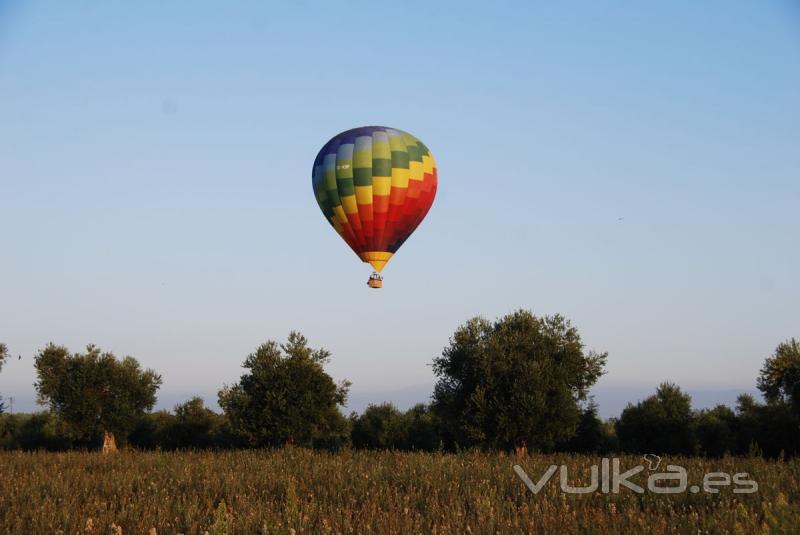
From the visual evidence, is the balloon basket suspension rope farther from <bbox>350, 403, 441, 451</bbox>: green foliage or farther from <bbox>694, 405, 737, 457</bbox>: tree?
<bbox>694, 405, 737, 457</bbox>: tree

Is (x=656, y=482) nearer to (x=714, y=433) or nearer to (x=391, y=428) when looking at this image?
(x=714, y=433)

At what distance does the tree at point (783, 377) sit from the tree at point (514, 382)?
35.7 ft

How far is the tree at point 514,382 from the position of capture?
44.6 m

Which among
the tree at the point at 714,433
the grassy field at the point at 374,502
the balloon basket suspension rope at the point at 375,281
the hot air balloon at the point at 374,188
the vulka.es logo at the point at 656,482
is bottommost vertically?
the grassy field at the point at 374,502

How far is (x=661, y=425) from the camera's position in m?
54.5

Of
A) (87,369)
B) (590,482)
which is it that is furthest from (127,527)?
(87,369)

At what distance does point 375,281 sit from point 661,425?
22084 millimetres

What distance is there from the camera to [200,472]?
22.1 metres

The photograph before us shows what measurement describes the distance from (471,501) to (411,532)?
336 cm

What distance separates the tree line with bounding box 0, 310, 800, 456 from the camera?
45250 mm

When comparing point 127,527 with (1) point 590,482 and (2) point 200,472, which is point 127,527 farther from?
(1) point 590,482

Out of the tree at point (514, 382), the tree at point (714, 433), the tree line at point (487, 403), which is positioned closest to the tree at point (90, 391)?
the tree line at point (487, 403)

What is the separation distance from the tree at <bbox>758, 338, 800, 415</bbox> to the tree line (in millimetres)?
62

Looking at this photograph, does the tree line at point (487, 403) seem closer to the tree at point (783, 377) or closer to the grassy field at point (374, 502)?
the tree at point (783, 377)
